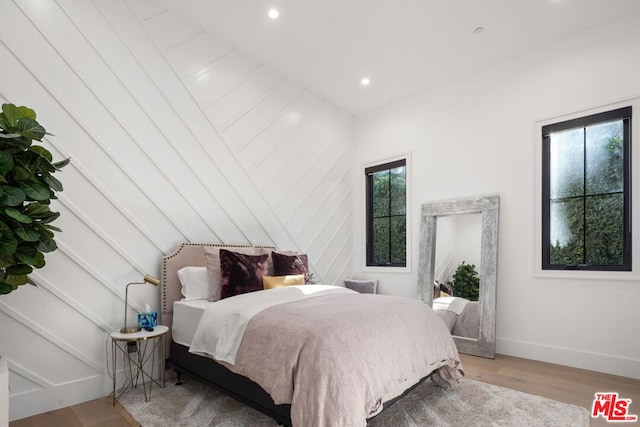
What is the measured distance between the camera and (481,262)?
3.81 meters

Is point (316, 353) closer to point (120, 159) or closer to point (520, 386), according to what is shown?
point (520, 386)

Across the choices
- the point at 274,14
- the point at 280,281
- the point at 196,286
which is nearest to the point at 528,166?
the point at 280,281

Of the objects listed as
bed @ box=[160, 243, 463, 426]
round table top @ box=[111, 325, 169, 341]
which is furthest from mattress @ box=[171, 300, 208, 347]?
round table top @ box=[111, 325, 169, 341]

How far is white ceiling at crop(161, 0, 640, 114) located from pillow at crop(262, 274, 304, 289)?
233cm

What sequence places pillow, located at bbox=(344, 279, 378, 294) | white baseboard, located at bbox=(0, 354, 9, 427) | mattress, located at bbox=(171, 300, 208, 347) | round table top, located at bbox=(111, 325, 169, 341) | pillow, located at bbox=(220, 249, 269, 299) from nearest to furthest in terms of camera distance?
white baseboard, located at bbox=(0, 354, 9, 427) → round table top, located at bbox=(111, 325, 169, 341) → mattress, located at bbox=(171, 300, 208, 347) → pillow, located at bbox=(220, 249, 269, 299) → pillow, located at bbox=(344, 279, 378, 294)

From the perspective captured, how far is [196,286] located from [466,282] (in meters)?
2.80

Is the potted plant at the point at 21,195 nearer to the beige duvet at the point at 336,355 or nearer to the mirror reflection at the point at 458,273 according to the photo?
the beige duvet at the point at 336,355

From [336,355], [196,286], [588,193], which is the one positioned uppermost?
[588,193]

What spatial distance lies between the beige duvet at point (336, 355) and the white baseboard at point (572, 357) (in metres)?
1.59

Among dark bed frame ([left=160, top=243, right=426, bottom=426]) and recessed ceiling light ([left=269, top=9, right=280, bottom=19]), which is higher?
recessed ceiling light ([left=269, top=9, right=280, bottom=19])

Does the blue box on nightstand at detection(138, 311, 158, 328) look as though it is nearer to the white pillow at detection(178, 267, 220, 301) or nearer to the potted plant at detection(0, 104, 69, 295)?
the white pillow at detection(178, 267, 220, 301)

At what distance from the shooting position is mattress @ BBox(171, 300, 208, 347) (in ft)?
8.77

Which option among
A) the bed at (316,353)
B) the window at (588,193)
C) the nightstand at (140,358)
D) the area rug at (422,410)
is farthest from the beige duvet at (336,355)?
the window at (588,193)

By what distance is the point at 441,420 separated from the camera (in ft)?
7.28
